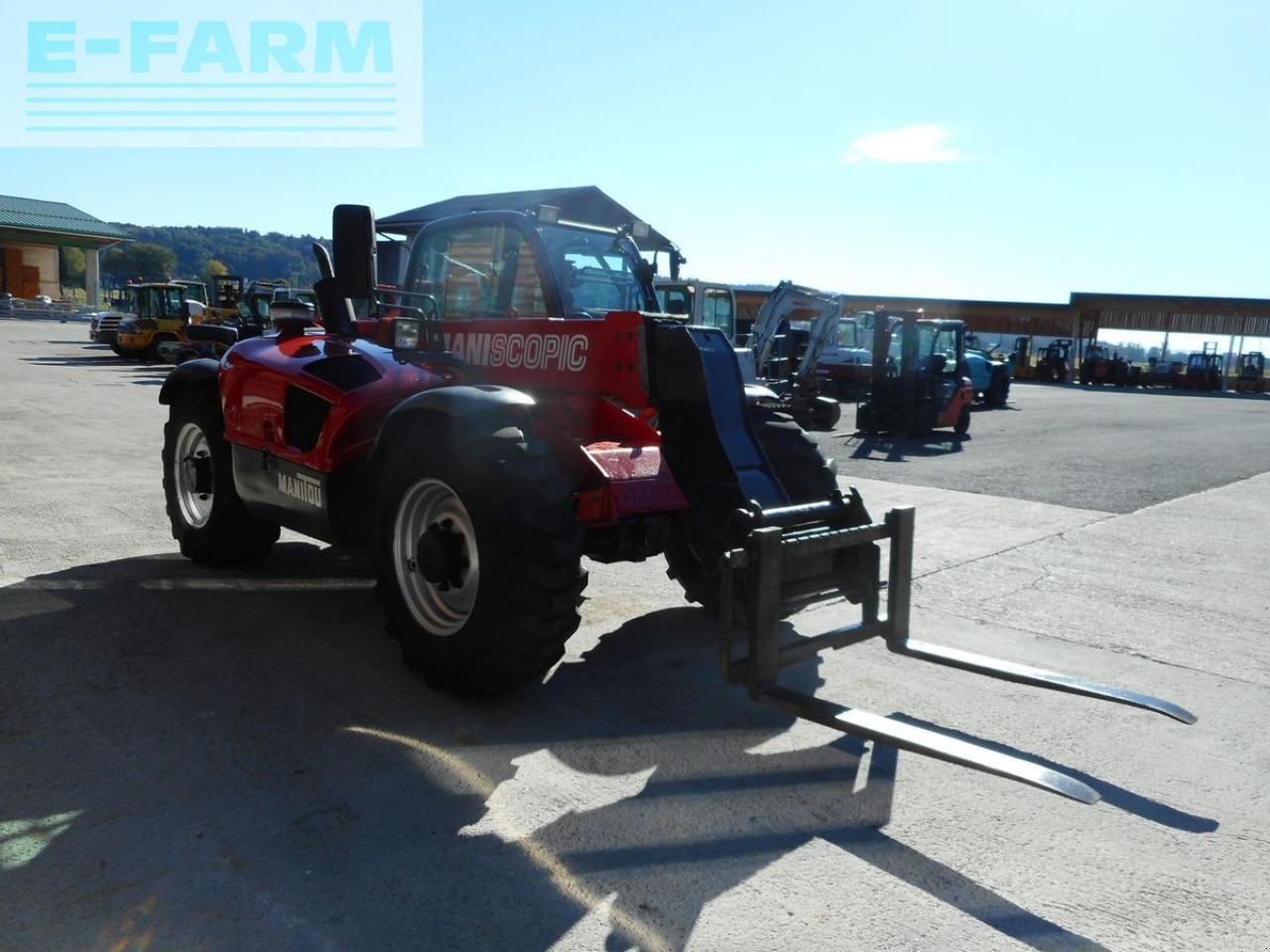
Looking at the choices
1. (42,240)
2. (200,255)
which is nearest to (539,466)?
(42,240)

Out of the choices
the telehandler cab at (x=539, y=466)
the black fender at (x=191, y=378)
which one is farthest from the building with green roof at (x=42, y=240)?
the telehandler cab at (x=539, y=466)

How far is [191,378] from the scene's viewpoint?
614 centimetres

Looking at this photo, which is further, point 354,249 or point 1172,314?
point 1172,314

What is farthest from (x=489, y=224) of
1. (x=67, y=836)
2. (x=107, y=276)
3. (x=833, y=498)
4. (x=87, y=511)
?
(x=107, y=276)

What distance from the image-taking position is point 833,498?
408 centimetres

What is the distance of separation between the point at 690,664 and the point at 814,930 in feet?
6.76

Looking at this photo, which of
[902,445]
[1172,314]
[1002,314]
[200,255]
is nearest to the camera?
[902,445]

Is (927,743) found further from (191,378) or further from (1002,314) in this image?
(1002,314)

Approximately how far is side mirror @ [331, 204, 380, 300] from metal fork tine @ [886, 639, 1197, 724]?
2725 mm

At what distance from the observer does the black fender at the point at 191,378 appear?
19.9 ft

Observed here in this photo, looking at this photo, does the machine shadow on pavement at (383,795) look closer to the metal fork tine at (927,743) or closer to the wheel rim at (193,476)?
the metal fork tine at (927,743)

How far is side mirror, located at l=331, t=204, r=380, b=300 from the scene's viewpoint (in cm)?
400

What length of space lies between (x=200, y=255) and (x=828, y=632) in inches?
7631

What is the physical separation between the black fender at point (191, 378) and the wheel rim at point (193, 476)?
0.82ft
